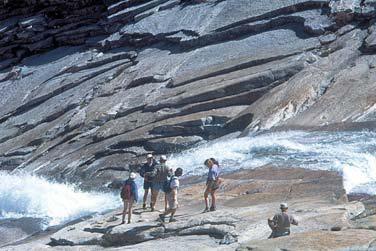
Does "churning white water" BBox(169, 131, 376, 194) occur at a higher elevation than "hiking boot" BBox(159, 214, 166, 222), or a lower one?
higher

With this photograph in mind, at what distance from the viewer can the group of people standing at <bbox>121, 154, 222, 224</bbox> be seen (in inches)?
750

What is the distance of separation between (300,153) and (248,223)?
944 cm

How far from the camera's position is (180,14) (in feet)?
150

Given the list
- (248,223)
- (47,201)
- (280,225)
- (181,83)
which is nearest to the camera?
(280,225)

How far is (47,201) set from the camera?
100 ft

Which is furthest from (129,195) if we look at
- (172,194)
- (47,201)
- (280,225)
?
(47,201)

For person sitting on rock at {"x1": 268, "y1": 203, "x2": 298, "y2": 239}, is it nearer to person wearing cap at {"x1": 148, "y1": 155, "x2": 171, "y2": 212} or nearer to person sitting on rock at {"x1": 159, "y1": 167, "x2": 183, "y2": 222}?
person sitting on rock at {"x1": 159, "y1": 167, "x2": 183, "y2": 222}

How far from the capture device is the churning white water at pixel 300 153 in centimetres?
2292

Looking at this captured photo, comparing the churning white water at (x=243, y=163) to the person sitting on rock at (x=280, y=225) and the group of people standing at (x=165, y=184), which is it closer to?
the group of people standing at (x=165, y=184)

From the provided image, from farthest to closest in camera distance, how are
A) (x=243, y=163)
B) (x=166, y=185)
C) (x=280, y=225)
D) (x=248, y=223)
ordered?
(x=243, y=163) < (x=166, y=185) < (x=248, y=223) < (x=280, y=225)

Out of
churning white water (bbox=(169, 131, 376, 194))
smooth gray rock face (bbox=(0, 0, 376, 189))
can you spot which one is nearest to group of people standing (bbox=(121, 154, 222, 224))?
churning white water (bbox=(169, 131, 376, 194))

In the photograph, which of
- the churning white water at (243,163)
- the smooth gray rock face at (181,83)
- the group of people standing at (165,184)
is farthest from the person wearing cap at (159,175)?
the smooth gray rock face at (181,83)

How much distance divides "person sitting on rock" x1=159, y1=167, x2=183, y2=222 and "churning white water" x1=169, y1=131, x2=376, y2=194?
5436 millimetres

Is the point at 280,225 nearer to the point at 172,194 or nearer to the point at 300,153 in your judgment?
the point at 172,194
